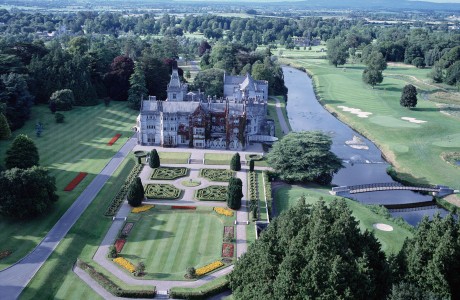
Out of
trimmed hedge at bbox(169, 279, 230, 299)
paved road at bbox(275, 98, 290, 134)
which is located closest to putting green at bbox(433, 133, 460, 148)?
paved road at bbox(275, 98, 290, 134)

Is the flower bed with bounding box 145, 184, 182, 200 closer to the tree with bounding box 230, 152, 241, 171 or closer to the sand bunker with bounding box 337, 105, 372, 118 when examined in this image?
the tree with bounding box 230, 152, 241, 171

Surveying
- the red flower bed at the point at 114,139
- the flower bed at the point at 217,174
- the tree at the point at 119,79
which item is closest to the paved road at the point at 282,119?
the flower bed at the point at 217,174

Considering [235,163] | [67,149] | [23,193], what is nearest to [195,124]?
[235,163]

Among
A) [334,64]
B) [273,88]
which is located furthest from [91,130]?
[334,64]

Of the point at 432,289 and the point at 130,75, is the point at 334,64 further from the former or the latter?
the point at 432,289

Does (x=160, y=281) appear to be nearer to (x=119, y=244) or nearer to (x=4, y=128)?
(x=119, y=244)

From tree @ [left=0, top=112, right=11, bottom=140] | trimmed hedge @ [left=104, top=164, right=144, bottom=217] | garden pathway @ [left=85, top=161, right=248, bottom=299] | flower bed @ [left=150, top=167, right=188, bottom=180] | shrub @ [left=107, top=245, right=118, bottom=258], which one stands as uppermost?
tree @ [left=0, top=112, right=11, bottom=140]

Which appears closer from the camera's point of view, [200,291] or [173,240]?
[200,291]

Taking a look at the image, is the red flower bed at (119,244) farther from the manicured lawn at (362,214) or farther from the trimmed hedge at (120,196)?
the manicured lawn at (362,214)
